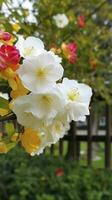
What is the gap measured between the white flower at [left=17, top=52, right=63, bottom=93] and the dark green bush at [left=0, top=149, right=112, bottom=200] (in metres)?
3.43

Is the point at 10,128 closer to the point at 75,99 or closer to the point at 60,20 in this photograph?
the point at 75,99

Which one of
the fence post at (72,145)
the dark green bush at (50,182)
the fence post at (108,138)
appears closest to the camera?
the dark green bush at (50,182)

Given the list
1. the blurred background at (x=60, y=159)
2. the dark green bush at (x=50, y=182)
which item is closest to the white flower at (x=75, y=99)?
the blurred background at (x=60, y=159)

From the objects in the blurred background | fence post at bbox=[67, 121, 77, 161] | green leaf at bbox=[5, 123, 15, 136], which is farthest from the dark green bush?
green leaf at bbox=[5, 123, 15, 136]

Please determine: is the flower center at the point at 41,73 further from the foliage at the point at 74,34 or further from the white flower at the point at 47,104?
the foliage at the point at 74,34

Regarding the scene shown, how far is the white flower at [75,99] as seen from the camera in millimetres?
1021

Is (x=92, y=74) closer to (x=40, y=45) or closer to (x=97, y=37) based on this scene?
(x=97, y=37)

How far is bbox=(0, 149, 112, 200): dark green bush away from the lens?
4.61 meters

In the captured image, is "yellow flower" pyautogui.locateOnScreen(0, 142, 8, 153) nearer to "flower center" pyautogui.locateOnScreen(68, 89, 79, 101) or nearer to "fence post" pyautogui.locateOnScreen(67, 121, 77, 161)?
"flower center" pyautogui.locateOnScreen(68, 89, 79, 101)

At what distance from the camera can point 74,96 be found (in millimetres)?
1050

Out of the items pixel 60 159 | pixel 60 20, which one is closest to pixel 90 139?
pixel 60 159

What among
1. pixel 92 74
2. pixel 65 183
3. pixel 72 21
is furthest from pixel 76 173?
pixel 72 21

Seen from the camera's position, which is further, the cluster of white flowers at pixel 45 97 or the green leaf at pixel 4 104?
the green leaf at pixel 4 104

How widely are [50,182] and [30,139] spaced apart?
12.8ft
